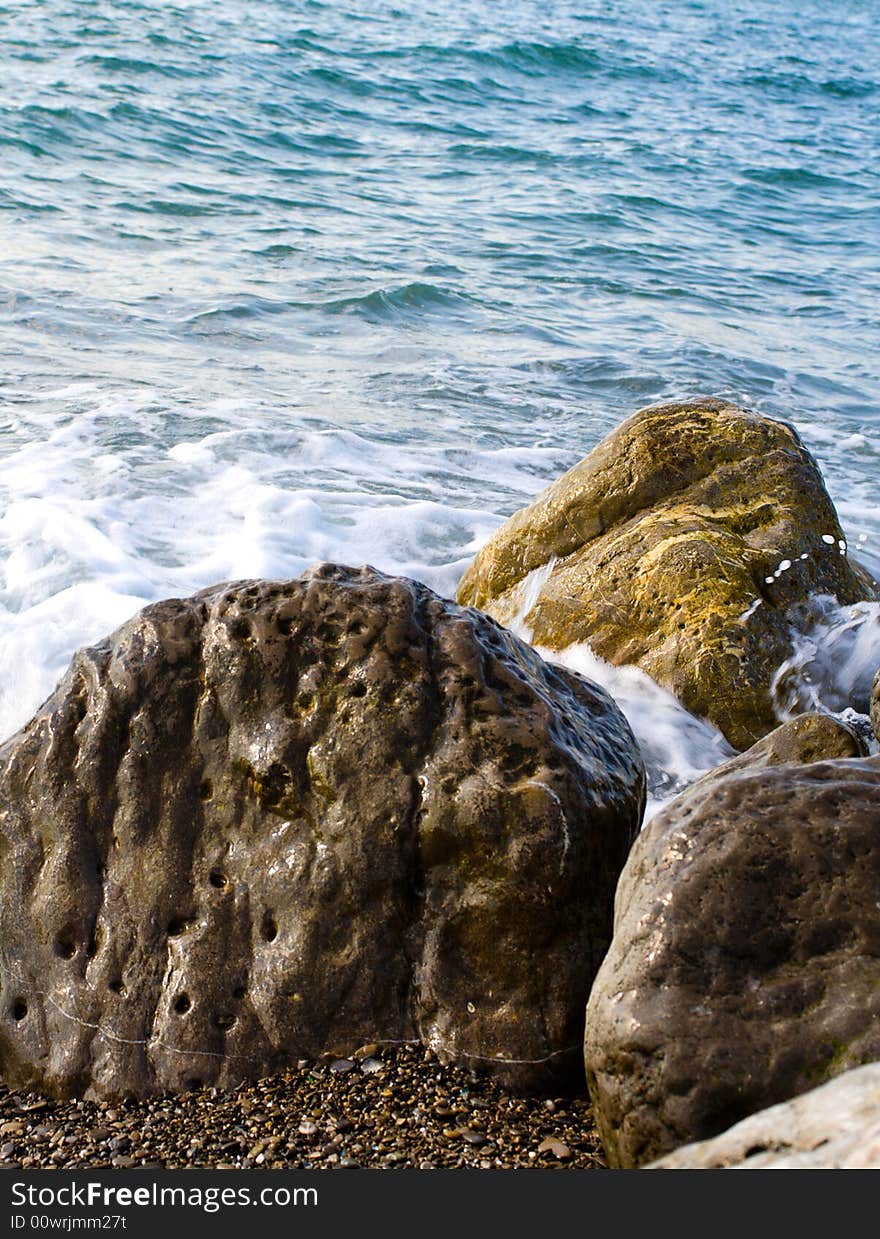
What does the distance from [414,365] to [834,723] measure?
22.8ft

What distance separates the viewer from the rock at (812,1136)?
5.99 feet

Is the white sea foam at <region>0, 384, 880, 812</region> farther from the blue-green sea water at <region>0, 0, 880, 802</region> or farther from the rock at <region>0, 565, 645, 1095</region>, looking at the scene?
the rock at <region>0, 565, 645, 1095</region>

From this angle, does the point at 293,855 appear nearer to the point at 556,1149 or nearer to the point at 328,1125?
the point at 328,1125

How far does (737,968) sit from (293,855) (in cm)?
105

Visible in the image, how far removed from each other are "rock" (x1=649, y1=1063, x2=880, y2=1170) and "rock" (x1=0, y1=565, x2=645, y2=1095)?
2.84ft

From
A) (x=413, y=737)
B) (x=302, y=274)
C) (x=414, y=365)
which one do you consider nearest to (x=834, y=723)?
(x=413, y=737)

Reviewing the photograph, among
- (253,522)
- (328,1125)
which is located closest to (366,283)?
(253,522)

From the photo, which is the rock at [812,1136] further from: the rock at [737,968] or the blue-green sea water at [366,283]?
the blue-green sea water at [366,283]

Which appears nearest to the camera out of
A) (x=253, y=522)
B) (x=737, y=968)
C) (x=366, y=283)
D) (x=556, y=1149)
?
(x=737, y=968)

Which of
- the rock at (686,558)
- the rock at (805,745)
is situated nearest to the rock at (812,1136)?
the rock at (805,745)

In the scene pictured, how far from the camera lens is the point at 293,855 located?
2971mm

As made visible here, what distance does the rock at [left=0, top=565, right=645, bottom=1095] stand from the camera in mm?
2879

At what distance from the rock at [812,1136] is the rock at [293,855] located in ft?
2.84

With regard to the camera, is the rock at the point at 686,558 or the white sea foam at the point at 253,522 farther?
the white sea foam at the point at 253,522
